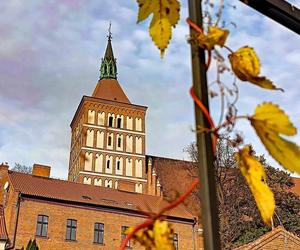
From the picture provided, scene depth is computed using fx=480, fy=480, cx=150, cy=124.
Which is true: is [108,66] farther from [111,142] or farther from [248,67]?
[248,67]

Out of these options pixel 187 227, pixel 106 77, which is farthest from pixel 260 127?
pixel 106 77

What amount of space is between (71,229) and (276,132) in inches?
999

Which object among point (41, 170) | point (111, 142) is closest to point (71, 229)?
point (41, 170)

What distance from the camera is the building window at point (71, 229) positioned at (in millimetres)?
24688

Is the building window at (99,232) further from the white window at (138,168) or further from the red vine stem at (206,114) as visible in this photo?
the red vine stem at (206,114)

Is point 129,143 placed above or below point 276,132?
above

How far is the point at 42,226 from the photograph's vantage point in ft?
79.5

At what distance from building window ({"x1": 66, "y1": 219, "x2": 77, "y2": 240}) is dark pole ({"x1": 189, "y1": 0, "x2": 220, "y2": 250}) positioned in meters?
25.0

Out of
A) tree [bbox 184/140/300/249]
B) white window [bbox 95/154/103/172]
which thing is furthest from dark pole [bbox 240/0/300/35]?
white window [bbox 95/154/103/172]

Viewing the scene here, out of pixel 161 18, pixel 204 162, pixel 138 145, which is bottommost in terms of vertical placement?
pixel 204 162

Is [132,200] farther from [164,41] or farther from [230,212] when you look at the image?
[164,41]

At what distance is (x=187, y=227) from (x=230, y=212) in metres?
3.36

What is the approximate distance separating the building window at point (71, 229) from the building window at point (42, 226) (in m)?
1.18

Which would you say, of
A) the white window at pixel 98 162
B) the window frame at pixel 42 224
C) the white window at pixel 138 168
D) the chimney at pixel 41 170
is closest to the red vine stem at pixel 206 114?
the window frame at pixel 42 224
